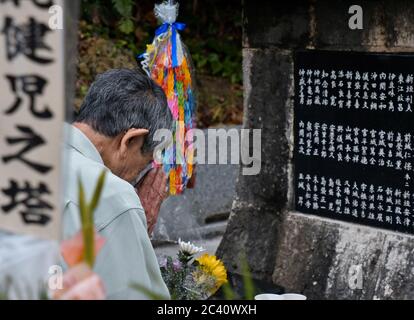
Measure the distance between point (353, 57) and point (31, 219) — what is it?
3900 mm

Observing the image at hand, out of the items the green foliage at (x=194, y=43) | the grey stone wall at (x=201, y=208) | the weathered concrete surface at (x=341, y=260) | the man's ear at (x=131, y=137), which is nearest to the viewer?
the man's ear at (x=131, y=137)

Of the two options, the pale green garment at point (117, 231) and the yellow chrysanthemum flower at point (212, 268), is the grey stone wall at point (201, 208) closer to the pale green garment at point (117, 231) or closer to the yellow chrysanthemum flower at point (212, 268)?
the yellow chrysanthemum flower at point (212, 268)

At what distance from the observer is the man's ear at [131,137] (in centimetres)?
345

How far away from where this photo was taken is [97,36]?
1078cm

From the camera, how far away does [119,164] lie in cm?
351

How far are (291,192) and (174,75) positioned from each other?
115 cm

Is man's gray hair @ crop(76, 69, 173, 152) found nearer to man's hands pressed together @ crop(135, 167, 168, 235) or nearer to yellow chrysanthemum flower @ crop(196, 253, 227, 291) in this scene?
man's hands pressed together @ crop(135, 167, 168, 235)

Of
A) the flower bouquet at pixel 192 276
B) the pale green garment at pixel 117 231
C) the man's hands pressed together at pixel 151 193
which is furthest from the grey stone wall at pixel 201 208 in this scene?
the pale green garment at pixel 117 231

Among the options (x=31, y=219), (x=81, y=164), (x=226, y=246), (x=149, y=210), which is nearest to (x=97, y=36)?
(x=226, y=246)

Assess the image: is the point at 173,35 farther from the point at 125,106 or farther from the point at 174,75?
the point at 125,106

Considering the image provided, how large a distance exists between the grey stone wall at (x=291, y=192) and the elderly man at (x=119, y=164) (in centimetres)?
242

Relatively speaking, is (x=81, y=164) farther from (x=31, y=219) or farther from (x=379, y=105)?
(x=379, y=105)

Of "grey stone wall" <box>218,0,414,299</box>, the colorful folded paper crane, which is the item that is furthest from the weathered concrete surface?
the colorful folded paper crane

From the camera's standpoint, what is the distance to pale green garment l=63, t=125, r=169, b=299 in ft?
10.2
